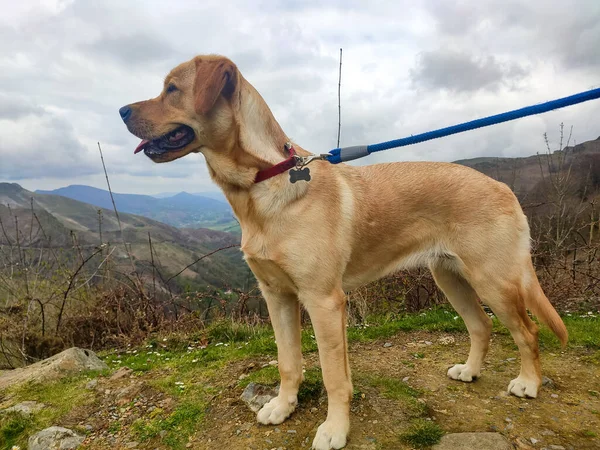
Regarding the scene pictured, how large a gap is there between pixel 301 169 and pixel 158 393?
258cm

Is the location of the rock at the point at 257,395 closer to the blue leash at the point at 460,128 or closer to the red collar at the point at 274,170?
the red collar at the point at 274,170

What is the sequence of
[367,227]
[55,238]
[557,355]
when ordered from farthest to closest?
[55,238]
[557,355]
[367,227]

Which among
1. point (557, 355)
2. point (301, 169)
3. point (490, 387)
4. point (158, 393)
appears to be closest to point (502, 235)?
point (490, 387)

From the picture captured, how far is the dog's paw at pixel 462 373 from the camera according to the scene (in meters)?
3.70

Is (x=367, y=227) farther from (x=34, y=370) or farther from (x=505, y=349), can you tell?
(x=34, y=370)

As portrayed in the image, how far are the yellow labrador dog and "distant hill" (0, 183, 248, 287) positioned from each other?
214 cm

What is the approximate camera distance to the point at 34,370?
453cm

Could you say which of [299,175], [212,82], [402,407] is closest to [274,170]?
[299,175]

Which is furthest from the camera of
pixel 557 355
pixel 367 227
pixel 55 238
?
pixel 55 238

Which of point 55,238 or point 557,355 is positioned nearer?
point 557,355

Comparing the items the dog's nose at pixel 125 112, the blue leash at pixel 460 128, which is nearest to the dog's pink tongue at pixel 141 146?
the dog's nose at pixel 125 112

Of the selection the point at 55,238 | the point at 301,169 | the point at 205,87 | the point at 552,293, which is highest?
the point at 205,87

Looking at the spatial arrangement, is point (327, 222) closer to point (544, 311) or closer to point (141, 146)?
point (141, 146)

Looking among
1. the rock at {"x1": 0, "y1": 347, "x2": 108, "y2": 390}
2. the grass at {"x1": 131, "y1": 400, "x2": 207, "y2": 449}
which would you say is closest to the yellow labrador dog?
the grass at {"x1": 131, "y1": 400, "x2": 207, "y2": 449}
